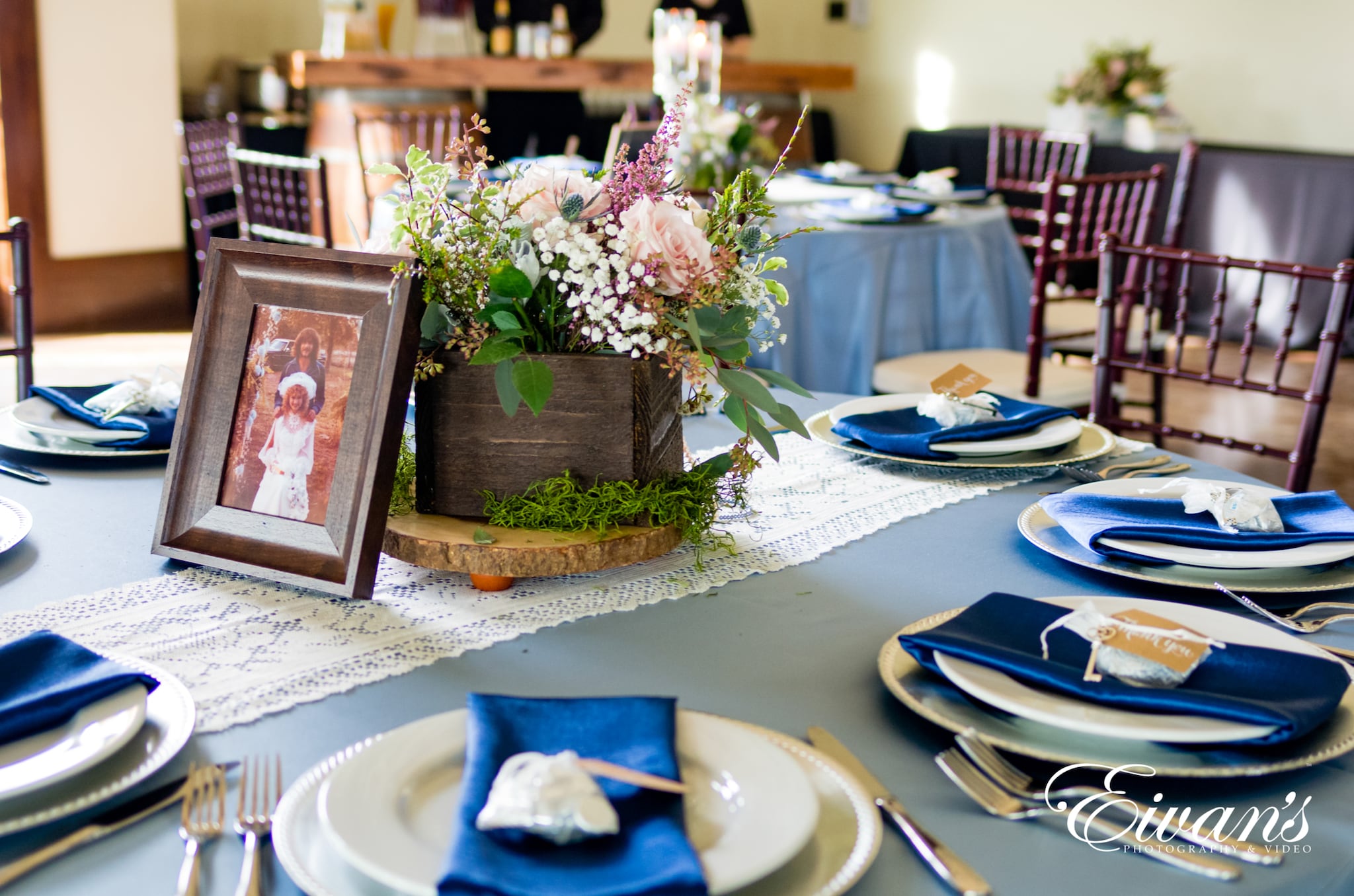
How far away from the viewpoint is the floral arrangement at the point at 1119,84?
5.61m

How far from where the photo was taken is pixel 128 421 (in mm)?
1271

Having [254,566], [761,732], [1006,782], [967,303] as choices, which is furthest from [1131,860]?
[967,303]

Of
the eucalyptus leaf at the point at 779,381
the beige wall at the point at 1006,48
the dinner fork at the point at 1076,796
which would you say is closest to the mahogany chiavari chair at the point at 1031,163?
the beige wall at the point at 1006,48

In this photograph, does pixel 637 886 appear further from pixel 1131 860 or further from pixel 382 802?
pixel 1131 860

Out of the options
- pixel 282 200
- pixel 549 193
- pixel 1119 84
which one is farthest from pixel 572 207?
pixel 1119 84

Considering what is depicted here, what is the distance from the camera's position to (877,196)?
130 inches

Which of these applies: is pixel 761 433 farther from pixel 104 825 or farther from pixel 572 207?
pixel 104 825

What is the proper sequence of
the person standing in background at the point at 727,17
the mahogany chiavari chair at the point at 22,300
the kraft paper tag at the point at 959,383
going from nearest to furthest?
1. the kraft paper tag at the point at 959,383
2. the mahogany chiavari chair at the point at 22,300
3. the person standing in background at the point at 727,17

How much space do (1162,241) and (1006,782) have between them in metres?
5.26

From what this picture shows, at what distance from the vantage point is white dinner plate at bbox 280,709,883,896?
574 mm

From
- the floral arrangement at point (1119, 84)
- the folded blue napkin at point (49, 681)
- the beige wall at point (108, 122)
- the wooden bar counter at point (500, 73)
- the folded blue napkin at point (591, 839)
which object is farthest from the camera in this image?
the floral arrangement at point (1119, 84)

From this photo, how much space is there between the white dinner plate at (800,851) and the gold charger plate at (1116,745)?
4.1 inches

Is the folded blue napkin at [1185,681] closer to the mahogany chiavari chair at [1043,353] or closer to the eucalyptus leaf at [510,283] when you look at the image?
the eucalyptus leaf at [510,283]

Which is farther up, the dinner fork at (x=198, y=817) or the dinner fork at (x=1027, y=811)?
the dinner fork at (x=1027, y=811)
